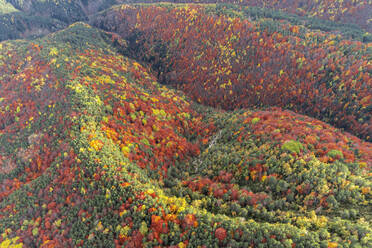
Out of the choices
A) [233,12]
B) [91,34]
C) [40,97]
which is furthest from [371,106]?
[91,34]

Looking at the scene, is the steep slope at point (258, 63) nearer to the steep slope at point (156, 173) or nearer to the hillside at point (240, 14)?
the hillside at point (240, 14)

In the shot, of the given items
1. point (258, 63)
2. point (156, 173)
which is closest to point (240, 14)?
point (258, 63)

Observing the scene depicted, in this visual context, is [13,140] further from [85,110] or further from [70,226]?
[70,226]

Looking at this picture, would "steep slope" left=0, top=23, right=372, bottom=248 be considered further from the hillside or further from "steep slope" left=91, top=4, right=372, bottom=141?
the hillside

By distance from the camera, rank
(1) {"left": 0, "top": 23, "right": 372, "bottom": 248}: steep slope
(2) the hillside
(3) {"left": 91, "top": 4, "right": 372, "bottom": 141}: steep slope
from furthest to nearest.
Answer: (2) the hillside → (3) {"left": 91, "top": 4, "right": 372, "bottom": 141}: steep slope → (1) {"left": 0, "top": 23, "right": 372, "bottom": 248}: steep slope

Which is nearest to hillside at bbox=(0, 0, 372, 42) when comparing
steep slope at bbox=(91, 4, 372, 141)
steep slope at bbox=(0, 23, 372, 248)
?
steep slope at bbox=(91, 4, 372, 141)

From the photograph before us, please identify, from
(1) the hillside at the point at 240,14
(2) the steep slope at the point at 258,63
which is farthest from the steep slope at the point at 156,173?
(1) the hillside at the point at 240,14
